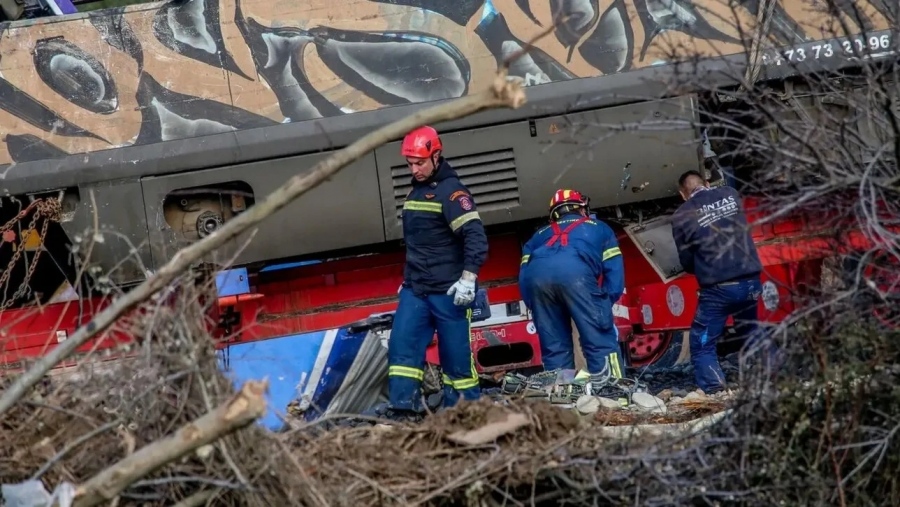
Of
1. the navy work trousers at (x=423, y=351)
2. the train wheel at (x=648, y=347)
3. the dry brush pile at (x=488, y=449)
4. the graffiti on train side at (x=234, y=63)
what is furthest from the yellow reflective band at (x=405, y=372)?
the dry brush pile at (x=488, y=449)

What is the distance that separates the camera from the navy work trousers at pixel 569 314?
789 cm

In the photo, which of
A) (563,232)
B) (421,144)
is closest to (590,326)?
(563,232)

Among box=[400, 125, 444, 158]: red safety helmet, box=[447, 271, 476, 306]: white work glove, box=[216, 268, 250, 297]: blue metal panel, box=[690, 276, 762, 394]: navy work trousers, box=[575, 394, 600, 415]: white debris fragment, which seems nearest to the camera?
box=[575, 394, 600, 415]: white debris fragment

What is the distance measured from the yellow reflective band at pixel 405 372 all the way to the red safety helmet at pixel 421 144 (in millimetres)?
1295

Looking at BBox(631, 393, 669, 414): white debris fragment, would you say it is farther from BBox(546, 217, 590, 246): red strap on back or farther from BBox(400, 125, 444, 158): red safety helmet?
BBox(400, 125, 444, 158): red safety helmet

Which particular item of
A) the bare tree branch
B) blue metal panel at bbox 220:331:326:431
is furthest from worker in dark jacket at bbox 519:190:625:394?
the bare tree branch

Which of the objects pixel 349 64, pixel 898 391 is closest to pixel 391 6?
pixel 349 64

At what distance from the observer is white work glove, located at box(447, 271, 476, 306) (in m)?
7.23

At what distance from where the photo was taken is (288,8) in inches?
306

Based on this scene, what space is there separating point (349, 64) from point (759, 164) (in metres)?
3.33

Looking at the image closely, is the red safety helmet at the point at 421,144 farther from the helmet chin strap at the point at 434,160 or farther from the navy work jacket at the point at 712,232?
the navy work jacket at the point at 712,232

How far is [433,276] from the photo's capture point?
7.47 m

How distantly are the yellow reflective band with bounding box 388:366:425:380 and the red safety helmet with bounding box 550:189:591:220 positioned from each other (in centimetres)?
140

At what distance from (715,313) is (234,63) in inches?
140
